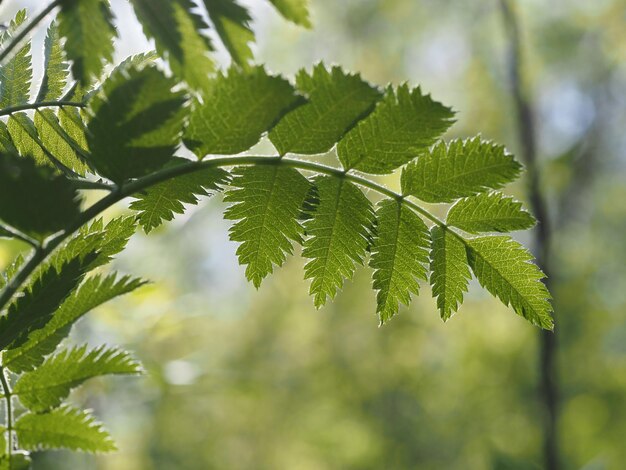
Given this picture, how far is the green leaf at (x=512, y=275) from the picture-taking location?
0.71m

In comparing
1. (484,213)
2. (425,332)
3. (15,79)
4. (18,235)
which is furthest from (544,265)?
(425,332)

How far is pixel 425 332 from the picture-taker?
22.5 feet

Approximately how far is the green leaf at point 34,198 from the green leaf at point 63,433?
0.75ft

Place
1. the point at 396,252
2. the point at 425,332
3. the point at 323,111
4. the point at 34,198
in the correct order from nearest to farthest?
1. the point at 34,198
2. the point at 323,111
3. the point at 396,252
4. the point at 425,332

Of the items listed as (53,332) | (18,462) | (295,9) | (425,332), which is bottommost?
(18,462)

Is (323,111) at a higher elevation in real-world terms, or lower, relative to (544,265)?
lower

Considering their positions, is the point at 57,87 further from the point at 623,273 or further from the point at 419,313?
the point at 623,273

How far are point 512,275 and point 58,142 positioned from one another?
0.48 m

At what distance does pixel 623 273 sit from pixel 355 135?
34.9 ft

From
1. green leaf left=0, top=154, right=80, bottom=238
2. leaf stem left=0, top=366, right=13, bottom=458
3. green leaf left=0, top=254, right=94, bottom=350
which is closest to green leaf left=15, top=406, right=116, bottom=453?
leaf stem left=0, top=366, right=13, bottom=458

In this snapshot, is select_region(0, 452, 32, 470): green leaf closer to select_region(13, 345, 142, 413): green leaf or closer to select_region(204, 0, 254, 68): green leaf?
select_region(13, 345, 142, 413): green leaf

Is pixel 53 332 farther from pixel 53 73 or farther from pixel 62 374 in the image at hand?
pixel 53 73

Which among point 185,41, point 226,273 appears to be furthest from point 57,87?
point 226,273

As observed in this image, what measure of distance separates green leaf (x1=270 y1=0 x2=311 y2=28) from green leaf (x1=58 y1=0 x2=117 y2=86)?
0.13 metres
